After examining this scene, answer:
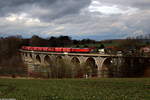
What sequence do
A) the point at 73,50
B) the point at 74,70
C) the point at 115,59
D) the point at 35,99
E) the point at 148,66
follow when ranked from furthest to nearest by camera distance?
the point at 73,50
the point at 115,59
the point at 148,66
the point at 74,70
the point at 35,99

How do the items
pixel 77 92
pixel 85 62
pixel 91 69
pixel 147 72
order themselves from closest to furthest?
pixel 77 92, pixel 91 69, pixel 147 72, pixel 85 62

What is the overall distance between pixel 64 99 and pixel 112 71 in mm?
38399

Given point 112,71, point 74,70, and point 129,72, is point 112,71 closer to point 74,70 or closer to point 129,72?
point 129,72

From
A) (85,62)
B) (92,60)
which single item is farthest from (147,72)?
(92,60)

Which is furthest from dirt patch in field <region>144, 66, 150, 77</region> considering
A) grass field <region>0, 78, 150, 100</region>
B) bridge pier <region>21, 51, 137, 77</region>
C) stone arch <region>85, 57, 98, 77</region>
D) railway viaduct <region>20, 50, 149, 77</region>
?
grass field <region>0, 78, 150, 100</region>

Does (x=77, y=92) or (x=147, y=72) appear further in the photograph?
(x=147, y=72)

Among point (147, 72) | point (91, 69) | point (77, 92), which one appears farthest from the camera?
point (147, 72)

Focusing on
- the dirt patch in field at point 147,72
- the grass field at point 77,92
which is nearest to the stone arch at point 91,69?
the dirt patch in field at point 147,72

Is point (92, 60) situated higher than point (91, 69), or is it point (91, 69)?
point (92, 60)

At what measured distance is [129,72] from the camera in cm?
4378

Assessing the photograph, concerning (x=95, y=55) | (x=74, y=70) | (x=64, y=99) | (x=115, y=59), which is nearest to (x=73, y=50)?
(x=95, y=55)

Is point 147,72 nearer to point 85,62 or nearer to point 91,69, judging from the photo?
point 91,69

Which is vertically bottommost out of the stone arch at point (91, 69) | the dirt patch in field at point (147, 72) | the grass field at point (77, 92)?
the dirt patch in field at point (147, 72)

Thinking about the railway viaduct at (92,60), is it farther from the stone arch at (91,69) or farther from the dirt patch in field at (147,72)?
the dirt patch in field at (147,72)
